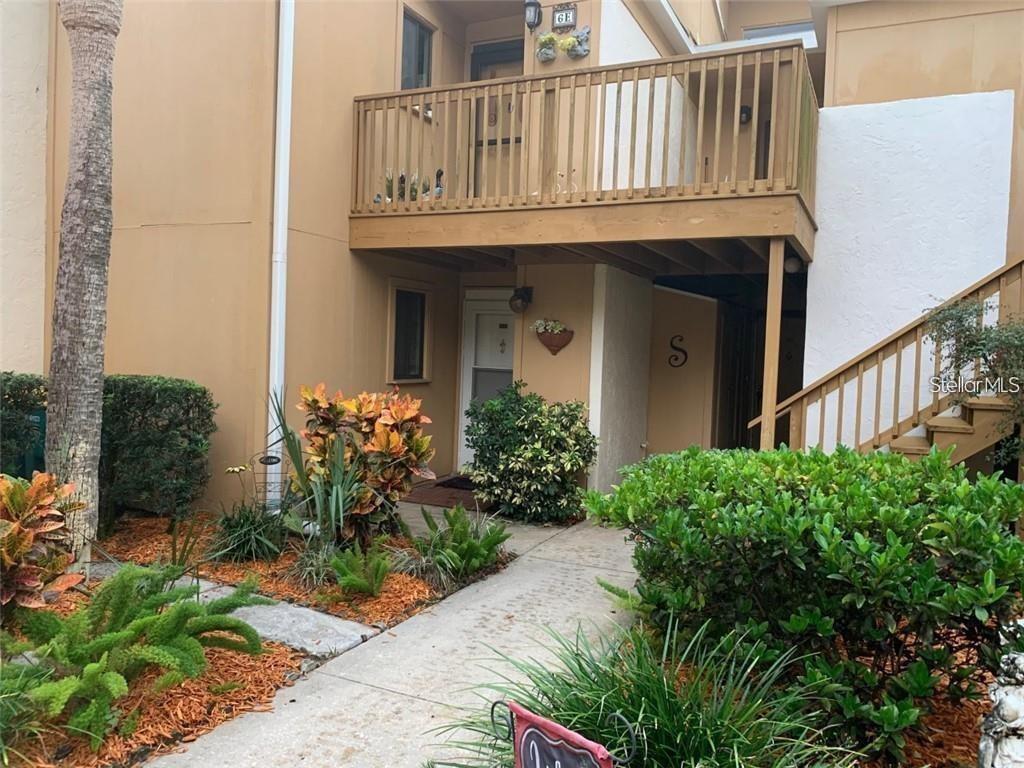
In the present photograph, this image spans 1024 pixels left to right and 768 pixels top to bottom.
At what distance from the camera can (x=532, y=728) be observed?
2191 mm

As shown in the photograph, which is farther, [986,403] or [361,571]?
[986,403]

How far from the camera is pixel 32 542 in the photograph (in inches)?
139

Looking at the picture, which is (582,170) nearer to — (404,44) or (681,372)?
(404,44)

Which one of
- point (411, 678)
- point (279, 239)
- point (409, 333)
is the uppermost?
point (279, 239)

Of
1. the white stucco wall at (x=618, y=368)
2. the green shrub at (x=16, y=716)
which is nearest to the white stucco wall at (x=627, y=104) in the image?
the white stucco wall at (x=618, y=368)

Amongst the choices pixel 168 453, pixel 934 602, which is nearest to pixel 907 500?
pixel 934 602

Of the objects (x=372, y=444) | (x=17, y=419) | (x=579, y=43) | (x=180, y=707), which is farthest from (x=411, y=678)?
(x=579, y=43)

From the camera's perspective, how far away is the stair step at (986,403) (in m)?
5.61

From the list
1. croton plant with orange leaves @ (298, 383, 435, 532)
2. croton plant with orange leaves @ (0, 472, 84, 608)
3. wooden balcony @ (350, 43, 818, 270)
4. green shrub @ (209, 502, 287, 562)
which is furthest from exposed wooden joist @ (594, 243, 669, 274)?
croton plant with orange leaves @ (0, 472, 84, 608)

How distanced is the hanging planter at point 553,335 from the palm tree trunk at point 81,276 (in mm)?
4373

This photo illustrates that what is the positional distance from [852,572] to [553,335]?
5.32 m

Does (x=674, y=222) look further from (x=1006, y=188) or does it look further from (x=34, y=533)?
(x=34, y=533)

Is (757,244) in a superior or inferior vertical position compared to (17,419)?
superior

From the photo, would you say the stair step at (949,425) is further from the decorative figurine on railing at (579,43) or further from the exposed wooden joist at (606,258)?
the decorative figurine on railing at (579,43)
